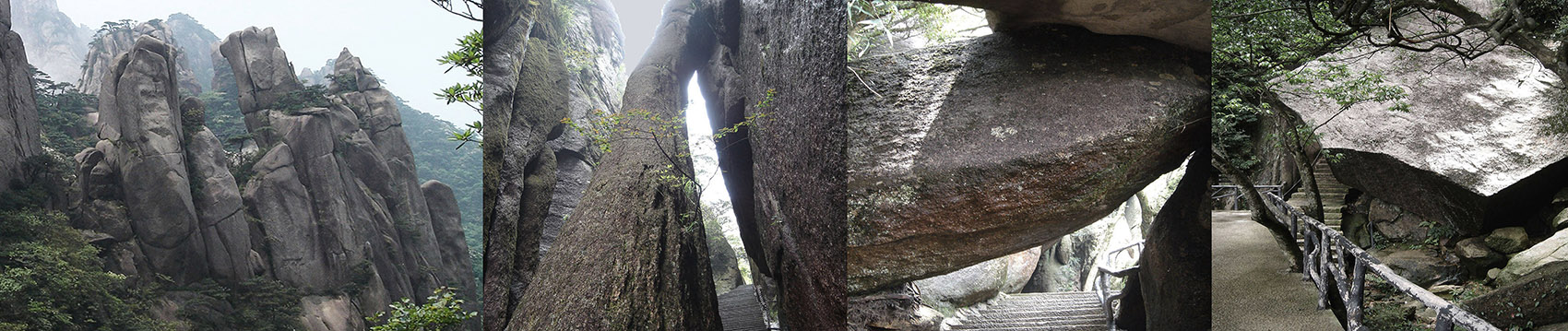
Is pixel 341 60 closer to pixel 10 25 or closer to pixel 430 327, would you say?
pixel 10 25

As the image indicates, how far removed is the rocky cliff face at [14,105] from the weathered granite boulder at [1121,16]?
143 inches

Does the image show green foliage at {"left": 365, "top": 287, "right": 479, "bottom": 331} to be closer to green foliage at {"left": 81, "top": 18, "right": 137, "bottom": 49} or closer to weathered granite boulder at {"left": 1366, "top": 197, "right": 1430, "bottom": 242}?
green foliage at {"left": 81, "top": 18, "right": 137, "bottom": 49}

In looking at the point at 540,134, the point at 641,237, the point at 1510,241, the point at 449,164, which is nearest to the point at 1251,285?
the point at 1510,241

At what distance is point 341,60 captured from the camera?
3.31 metres

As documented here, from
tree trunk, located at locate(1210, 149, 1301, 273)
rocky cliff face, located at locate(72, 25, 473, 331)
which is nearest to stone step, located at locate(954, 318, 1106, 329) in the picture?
tree trunk, located at locate(1210, 149, 1301, 273)

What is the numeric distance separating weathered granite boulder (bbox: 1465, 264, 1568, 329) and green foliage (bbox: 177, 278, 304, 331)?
13.9 feet

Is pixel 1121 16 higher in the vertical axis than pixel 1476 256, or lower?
higher

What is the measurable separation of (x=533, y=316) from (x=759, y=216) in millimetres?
849

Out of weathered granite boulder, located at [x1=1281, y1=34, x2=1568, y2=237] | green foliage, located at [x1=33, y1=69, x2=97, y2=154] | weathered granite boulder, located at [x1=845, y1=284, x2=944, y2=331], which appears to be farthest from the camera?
green foliage, located at [x1=33, y1=69, x2=97, y2=154]

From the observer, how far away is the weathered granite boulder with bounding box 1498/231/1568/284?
1376 mm

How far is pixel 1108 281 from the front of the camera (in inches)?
73.0

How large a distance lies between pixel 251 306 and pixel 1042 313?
342 cm

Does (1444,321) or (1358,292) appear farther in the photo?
(1358,292)

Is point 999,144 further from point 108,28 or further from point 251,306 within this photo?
point 108,28
